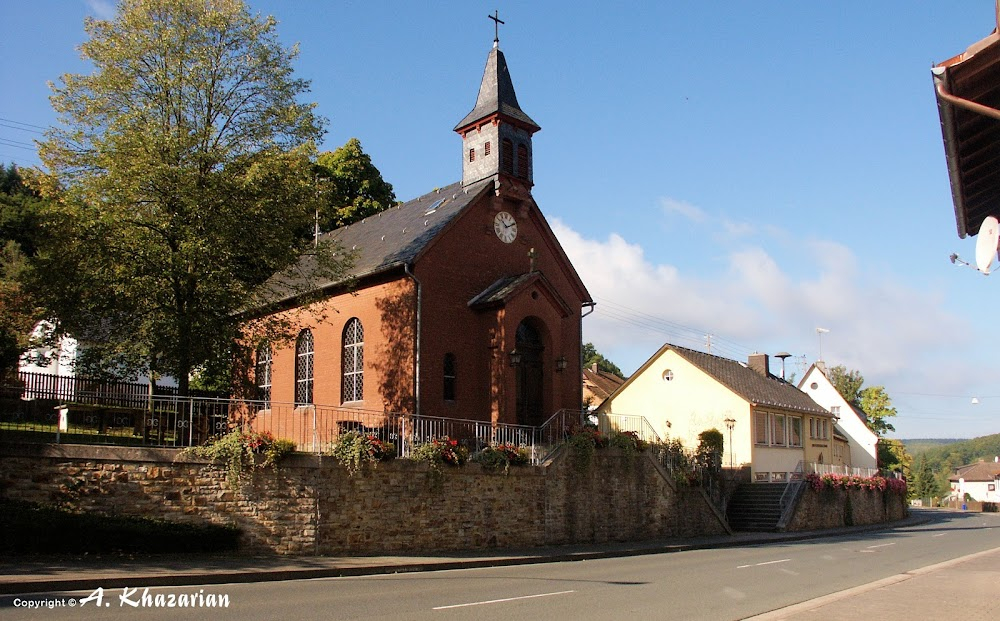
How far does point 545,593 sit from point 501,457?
843cm

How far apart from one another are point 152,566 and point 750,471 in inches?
1205

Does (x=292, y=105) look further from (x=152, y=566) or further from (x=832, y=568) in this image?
(x=832, y=568)

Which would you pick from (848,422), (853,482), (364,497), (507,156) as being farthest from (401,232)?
(848,422)

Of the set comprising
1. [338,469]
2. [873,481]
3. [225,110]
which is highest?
[225,110]

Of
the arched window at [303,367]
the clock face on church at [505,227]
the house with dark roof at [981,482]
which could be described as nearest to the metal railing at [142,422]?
the arched window at [303,367]

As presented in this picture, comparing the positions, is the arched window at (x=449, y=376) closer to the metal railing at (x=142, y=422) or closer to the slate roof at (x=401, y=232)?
the slate roof at (x=401, y=232)

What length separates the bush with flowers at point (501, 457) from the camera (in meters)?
21.2

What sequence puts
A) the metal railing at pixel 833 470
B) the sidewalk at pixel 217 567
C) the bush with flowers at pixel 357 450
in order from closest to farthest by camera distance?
the sidewalk at pixel 217 567, the bush with flowers at pixel 357 450, the metal railing at pixel 833 470

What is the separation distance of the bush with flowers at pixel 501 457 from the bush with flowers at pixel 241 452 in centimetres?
565

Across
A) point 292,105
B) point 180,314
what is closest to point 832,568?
point 180,314

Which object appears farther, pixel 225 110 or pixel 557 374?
pixel 557 374

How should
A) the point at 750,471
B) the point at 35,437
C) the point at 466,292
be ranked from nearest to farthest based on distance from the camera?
the point at 35,437, the point at 466,292, the point at 750,471

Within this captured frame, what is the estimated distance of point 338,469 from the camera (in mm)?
18203

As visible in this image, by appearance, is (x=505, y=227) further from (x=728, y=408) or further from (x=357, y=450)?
(x=728, y=408)
